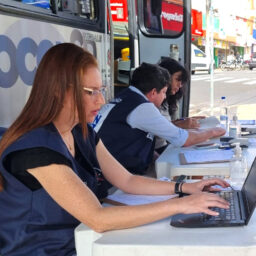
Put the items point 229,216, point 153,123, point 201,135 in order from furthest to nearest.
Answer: point 201,135
point 153,123
point 229,216

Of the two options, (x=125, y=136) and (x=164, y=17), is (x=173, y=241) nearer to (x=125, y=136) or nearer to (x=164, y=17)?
(x=125, y=136)

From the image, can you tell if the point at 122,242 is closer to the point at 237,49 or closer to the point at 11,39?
the point at 11,39

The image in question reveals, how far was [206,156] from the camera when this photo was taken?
2727mm

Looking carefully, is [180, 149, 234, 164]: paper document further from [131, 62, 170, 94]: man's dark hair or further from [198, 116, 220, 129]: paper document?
[198, 116, 220, 129]: paper document

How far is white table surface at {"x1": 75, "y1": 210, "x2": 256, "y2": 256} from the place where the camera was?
1353 mm

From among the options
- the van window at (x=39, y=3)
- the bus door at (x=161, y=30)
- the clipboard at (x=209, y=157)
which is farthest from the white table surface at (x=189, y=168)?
the bus door at (x=161, y=30)

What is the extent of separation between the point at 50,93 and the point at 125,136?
4.92 feet

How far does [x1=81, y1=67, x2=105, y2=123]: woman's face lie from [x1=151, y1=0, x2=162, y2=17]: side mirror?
12.1 feet

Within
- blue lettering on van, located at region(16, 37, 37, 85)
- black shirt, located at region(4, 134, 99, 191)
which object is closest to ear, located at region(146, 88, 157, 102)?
blue lettering on van, located at region(16, 37, 37, 85)

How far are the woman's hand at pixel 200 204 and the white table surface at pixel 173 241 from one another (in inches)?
3.0

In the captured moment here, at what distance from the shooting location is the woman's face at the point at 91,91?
172 centimetres

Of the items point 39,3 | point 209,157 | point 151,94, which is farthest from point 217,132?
point 39,3

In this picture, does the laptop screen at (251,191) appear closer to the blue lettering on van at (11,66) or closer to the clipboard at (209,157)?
the clipboard at (209,157)

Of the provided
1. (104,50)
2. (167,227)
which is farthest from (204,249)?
(104,50)
